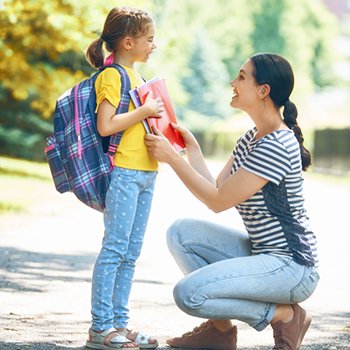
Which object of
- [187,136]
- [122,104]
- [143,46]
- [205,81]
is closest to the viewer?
[122,104]

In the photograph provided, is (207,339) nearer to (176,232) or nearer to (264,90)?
(176,232)

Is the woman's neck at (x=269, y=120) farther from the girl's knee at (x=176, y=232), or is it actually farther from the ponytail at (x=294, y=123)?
the girl's knee at (x=176, y=232)

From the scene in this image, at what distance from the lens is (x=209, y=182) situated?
5.35 meters

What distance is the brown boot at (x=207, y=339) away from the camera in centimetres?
551

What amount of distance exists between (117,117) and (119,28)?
1.59 ft

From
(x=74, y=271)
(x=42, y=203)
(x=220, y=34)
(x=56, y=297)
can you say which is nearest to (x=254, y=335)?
(x=56, y=297)

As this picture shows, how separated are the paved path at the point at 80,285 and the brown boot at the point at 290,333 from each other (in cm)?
39

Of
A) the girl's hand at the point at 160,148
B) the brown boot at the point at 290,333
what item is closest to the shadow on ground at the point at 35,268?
the girl's hand at the point at 160,148

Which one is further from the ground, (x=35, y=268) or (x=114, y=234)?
(x=114, y=234)

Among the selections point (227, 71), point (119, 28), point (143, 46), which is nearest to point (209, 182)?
point (143, 46)

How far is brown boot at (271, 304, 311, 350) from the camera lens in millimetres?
5254

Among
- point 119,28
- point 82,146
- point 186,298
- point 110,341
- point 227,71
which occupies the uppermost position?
point 227,71

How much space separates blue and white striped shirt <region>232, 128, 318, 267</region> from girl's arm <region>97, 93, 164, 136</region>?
0.53m

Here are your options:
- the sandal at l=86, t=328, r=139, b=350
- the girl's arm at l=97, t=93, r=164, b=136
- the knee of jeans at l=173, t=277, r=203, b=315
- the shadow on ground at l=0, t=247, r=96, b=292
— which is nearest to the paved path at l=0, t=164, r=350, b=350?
the shadow on ground at l=0, t=247, r=96, b=292
